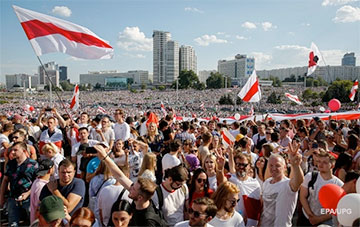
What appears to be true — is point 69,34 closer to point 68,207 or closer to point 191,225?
point 68,207

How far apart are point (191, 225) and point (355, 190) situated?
1.81 metres

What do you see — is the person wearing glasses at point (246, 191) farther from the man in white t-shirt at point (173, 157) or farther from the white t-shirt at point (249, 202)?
the man in white t-shirt at point (173, 157)

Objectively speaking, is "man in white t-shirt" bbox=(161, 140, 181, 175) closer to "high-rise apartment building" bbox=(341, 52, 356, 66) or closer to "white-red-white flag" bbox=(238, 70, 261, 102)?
"white-red-white flag" bbox=(238, 70, 261, 102)

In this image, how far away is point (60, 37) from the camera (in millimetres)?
4973

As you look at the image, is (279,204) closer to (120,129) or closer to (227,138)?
(227,138)

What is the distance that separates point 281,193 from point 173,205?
1.10m

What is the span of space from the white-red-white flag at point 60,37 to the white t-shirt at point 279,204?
340 centimetres

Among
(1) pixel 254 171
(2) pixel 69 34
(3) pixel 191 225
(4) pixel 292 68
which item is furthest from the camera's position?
(4) pixel 292 68

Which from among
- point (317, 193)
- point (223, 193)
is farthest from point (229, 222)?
point (317, 193)

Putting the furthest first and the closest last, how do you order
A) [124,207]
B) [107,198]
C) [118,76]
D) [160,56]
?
1. [118,76]
2. [160,56]
3. [107,198]
4. [124,207]

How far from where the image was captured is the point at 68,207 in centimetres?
295

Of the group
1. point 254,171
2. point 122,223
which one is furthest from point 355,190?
point 122,223

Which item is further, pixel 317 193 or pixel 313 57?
pixel 313 57

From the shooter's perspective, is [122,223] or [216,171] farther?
[216,171]
